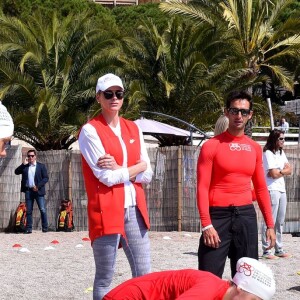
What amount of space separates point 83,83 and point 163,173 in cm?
640

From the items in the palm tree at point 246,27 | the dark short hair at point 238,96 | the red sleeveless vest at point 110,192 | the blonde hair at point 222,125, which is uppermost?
the palm tree at point 246,27

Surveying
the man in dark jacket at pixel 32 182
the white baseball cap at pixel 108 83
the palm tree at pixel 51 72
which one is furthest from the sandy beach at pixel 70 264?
the palm tree at pixel 51 72

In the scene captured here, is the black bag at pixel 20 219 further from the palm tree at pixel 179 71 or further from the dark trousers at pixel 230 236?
the dark trousers at pixel 230 236

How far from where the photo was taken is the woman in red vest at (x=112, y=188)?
5.54 metres

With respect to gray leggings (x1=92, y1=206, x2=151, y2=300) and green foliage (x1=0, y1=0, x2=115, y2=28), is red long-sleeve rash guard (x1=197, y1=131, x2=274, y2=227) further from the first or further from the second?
green foliage (x1=0, y1=0, x2=115, y2=28)

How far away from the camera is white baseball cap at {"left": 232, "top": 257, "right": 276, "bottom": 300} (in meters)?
4.00

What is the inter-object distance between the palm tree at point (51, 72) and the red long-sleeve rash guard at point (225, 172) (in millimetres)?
14498

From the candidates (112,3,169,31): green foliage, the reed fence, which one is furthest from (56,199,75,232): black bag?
(112,3,169,31): green foliage

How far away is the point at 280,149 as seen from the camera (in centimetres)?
1052

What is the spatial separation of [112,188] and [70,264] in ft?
17.2

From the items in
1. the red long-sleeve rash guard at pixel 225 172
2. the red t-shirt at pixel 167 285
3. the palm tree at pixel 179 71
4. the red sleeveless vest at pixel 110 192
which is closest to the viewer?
the red t-shirt at pixel 167 285

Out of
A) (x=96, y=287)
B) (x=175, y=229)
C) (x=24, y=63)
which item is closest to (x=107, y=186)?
(x=96, y=287)

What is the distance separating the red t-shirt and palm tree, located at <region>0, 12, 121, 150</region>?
625 inches

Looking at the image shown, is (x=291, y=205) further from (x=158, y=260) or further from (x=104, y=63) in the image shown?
(x=104, y=63)
